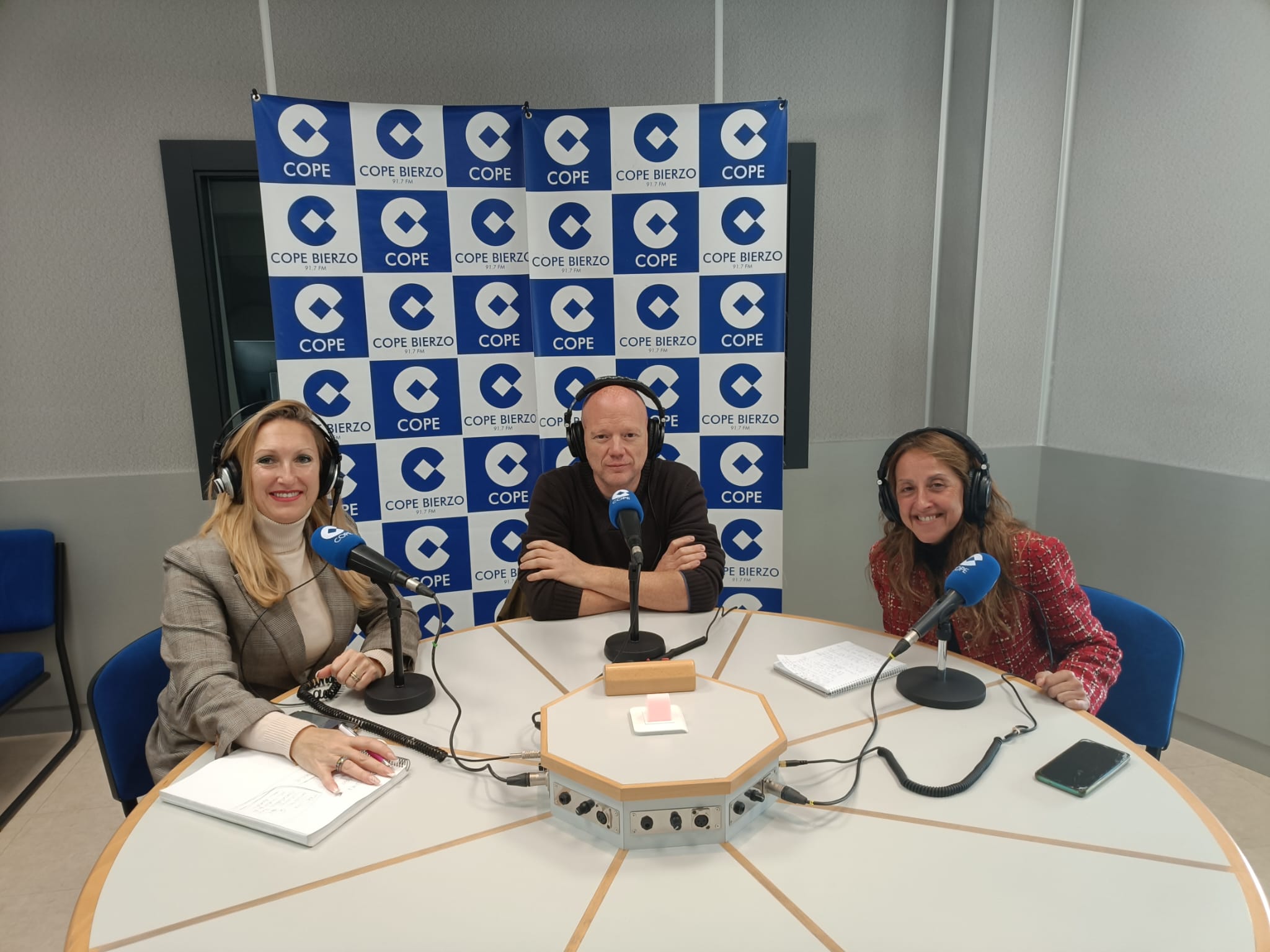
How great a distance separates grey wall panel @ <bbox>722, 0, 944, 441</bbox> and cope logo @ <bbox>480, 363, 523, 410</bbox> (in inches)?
56.2

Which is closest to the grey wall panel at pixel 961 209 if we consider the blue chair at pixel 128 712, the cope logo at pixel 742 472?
the cope logo at pixel 742 472

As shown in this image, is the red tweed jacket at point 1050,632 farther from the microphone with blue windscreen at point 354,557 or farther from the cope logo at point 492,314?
the cope logo at point 492,314

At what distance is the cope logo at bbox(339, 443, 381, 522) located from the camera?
2.78m

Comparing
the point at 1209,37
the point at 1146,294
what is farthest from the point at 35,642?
the point at 1209,37

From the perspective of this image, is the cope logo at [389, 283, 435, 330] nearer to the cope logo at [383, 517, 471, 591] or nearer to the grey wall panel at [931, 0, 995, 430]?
the cope logo at [383, 517, 471, 591]

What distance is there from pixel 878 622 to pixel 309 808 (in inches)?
123

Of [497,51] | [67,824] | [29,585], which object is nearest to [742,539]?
[497,51]

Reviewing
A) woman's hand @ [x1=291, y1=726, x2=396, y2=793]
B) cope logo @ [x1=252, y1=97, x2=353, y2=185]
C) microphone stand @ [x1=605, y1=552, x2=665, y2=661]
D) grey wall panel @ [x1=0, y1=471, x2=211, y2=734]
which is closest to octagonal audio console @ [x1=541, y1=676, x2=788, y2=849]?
woman's hand @ [x1=291, y1=726, x2=396, y2=793]

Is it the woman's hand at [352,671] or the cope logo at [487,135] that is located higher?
the cope logo at [487,135]

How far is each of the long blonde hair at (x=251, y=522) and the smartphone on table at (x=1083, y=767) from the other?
5.05ft

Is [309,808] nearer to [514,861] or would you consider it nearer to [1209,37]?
[514,861]

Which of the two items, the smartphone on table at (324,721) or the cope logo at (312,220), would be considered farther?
the cope logo at (312,220)

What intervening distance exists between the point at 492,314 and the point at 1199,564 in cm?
282

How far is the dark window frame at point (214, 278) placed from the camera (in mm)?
2881
